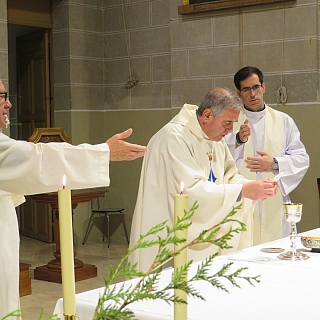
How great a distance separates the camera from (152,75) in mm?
7918

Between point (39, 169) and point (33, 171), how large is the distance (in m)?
0.02

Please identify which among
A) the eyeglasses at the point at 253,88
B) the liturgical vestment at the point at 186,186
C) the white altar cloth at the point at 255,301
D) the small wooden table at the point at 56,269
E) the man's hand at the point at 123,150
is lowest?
the small wooden table at the point at 56,269

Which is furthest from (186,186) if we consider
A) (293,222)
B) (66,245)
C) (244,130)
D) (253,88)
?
(66,245)

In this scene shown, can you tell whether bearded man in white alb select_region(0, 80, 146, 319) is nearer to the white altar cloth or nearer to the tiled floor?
the white altar cloth

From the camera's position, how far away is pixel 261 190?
3506 mm

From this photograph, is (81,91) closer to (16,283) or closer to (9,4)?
(9,4)

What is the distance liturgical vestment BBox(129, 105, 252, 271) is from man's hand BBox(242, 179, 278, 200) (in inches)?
2.8

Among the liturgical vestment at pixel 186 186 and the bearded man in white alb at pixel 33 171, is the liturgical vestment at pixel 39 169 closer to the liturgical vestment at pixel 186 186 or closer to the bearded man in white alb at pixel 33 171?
the bearded man in white alb at pixel 33 171

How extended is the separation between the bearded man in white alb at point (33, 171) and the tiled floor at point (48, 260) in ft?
6.67

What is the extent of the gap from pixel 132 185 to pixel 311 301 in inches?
242

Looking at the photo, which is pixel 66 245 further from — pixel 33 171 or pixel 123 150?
pixel 123 150

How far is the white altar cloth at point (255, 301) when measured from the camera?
6.38 feet

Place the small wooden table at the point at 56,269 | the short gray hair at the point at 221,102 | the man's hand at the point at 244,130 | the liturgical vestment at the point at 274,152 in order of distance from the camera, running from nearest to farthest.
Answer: the short gray hair at the point at 221,102 → the man's hand at the point at 244,130 → the liturgical vestment at the point at 274,152 → the small wooden table at the point at 56,269

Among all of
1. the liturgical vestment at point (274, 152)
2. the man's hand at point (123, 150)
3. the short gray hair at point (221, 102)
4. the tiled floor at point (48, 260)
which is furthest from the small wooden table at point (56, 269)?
the man's hand at point (123, 150)
